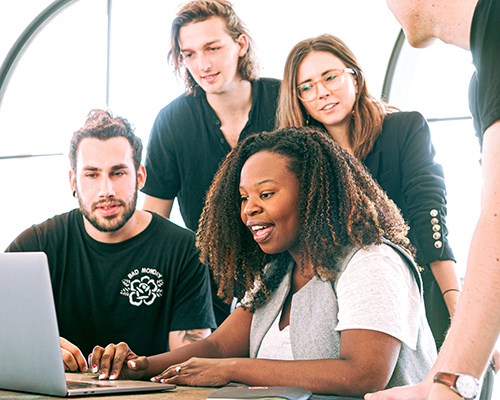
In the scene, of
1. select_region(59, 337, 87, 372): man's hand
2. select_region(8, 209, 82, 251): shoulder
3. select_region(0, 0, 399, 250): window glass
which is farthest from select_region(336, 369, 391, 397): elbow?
select_region(0, 0, 399, 250): window glass

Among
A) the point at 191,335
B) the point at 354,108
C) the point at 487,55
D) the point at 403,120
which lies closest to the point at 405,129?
the point at 403,120

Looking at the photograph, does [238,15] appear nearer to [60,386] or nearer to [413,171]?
[413,171]

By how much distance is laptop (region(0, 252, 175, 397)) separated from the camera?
62.2 inches

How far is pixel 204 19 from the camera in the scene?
9.49ft

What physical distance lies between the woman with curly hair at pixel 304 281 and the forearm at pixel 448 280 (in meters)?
0.52

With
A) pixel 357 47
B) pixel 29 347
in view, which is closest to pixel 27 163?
pixel 357 47

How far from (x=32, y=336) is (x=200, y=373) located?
0.33 metres

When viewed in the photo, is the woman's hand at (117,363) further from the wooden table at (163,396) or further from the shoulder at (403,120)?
the shoulder at (403,120)

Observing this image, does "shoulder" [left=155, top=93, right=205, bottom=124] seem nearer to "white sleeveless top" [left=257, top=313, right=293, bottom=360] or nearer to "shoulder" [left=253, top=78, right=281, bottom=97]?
"shoulder" [left=253, top=78, right=281, bottom=97]

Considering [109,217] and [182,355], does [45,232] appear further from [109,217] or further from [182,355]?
[182,355]

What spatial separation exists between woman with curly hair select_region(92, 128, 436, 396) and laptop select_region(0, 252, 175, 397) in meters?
0.22

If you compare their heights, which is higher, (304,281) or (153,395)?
(304,281)

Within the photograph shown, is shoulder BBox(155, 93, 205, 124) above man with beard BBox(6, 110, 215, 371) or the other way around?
above

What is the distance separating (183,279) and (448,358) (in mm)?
1543
